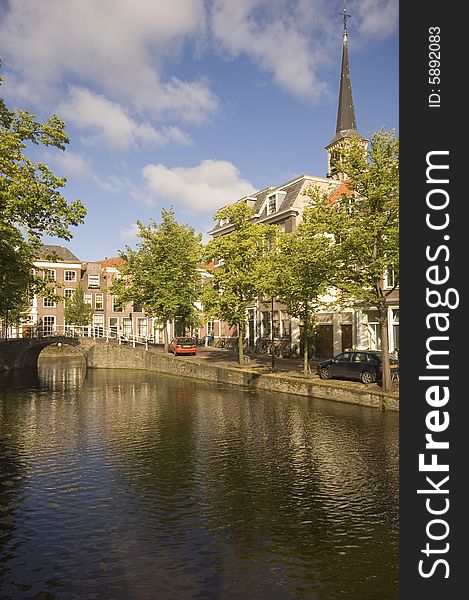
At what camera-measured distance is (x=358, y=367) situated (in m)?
25.7

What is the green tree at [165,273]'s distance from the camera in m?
44.6

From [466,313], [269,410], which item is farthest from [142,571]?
[269,410]

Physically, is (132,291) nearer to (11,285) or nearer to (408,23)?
(11,285)

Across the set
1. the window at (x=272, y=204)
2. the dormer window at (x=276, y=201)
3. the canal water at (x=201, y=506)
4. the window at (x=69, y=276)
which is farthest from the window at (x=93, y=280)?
the canal water at (x=201, y=506)

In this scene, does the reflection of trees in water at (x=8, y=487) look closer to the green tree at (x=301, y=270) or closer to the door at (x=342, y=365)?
the green tree at (x=301, y=270)

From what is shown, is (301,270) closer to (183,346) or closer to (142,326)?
(183,346)

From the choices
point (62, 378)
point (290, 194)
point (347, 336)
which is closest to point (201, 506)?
point (347, 336)

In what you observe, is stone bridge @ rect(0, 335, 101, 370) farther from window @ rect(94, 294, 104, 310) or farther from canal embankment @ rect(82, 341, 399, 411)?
window @ rect(94, 294, 104, 310)

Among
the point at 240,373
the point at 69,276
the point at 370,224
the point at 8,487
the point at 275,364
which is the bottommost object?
the point at 8,487

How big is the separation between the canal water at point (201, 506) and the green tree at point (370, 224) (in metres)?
5.54

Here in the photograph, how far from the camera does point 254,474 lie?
13055 millimetres

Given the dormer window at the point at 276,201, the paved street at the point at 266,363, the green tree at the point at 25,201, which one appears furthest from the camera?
the dormer window at the point at 276,201

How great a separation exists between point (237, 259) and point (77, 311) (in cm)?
3986

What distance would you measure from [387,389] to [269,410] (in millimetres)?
5295
